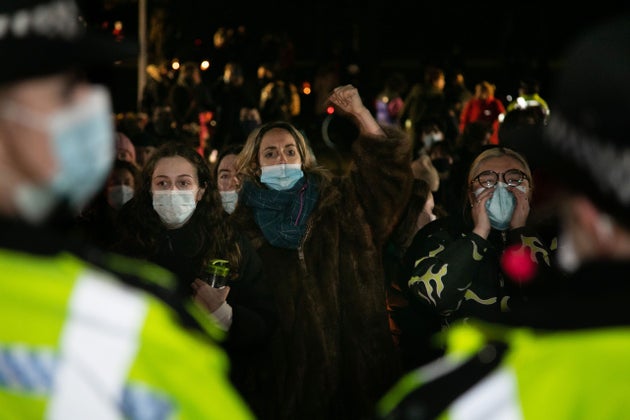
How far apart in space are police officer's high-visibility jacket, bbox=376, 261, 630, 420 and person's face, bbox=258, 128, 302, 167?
4.28m

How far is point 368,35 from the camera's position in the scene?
98.9 ft

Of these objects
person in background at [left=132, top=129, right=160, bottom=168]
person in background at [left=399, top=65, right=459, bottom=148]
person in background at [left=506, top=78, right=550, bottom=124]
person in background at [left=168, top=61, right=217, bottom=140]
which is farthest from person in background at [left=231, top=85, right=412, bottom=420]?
person in background at [left=168, top=61, right=217, bottom=140]

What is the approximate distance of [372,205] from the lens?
6.21m

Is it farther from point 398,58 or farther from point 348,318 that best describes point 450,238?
point 398,58

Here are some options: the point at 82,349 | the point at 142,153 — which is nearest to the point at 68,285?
the point at 82,349

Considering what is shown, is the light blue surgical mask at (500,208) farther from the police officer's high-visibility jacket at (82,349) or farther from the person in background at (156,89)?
the person in background at (156,89)

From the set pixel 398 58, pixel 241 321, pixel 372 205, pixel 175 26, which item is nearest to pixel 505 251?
pixel 372 205

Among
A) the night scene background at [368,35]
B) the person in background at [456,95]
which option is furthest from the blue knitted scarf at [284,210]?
the night scene background at [368,35]

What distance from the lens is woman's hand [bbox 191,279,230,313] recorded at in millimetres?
5277

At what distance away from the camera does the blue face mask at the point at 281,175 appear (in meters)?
6.62

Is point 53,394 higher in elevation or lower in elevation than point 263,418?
higher

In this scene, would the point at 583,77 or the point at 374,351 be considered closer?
the point at 583,77

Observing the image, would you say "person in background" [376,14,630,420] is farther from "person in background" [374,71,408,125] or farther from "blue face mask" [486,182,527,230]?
"person in background" [374,71,408,125]

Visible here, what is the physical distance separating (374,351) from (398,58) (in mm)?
35573
